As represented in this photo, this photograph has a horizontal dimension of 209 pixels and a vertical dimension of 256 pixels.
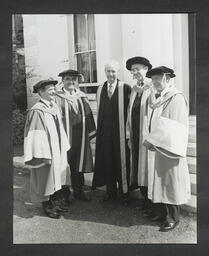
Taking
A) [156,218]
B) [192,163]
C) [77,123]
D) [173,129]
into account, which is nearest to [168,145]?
[173,129]

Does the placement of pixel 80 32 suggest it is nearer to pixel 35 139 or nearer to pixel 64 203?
pixel 35 139

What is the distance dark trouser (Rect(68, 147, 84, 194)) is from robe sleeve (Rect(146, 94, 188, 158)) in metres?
0.88

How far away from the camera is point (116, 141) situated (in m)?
4.91

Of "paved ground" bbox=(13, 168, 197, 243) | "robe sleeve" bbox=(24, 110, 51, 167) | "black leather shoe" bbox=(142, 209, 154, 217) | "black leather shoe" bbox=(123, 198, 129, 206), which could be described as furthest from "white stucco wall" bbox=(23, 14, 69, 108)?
"black leather shoe" bbox=(142, 209, 154, 217)

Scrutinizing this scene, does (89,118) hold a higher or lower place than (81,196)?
A: higher

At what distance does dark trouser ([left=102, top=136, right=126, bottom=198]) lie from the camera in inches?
194

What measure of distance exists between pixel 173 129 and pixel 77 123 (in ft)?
3.42

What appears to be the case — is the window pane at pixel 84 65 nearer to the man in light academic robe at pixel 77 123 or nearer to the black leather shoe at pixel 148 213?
the man in light academic robe at pixel 77 123

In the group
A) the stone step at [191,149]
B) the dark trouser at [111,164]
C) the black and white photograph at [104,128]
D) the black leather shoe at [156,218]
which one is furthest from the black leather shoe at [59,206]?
the stone step at [191,149]

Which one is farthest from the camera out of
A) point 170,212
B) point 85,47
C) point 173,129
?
point 85,47

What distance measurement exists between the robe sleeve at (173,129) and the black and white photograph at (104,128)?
1 centimetres

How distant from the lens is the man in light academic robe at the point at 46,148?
486cm
